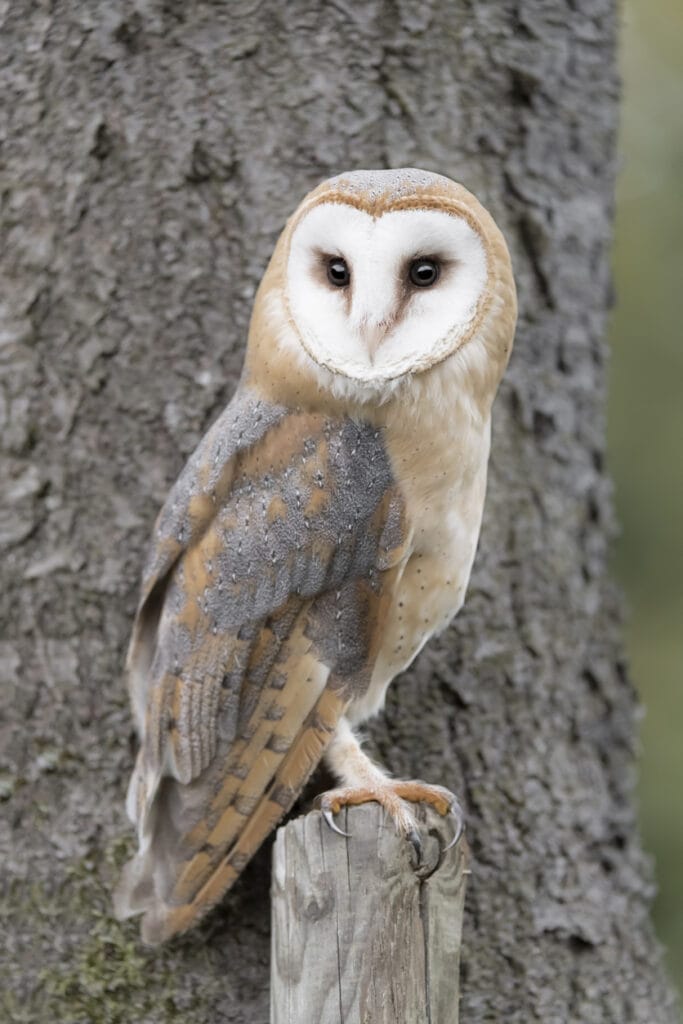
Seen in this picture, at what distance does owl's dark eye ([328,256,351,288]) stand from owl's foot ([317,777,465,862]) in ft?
2.68

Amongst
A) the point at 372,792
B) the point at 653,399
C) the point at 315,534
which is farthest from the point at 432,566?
the point at 653,399

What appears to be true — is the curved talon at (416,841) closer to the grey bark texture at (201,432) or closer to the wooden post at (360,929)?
the wooden post at (360,929)

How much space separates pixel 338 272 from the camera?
A: 1.89 m

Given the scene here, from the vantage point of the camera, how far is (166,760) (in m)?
2.14

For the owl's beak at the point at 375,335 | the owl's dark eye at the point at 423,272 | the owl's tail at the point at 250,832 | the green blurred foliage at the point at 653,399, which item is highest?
the owl's dark eye at the point at 423,272

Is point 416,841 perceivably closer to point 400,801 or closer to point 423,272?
point 400,801

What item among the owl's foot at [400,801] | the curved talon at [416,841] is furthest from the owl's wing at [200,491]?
the curved talon at [416,841]

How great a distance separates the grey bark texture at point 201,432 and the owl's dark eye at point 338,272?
64 cm

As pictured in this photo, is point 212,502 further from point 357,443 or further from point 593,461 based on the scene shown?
point 593,461

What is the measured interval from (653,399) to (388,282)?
12.8 feet

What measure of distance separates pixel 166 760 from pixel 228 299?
97 centimetres

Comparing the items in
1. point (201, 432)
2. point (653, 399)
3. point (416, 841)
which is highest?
point (201, 432)

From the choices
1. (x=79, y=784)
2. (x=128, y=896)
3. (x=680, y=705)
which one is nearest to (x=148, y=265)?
(x=79, y=784)

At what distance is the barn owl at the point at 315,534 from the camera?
191 cm
